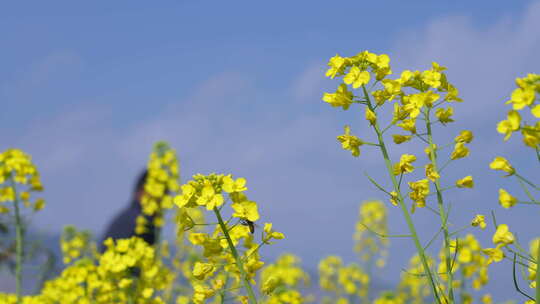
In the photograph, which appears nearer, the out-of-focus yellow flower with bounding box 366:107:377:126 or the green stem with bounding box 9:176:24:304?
the out-of-focus yellow flower with bounding box 366:107:377:126

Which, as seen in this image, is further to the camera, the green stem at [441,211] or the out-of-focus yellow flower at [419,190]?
the out-of-focus yellow flower at [419,190]

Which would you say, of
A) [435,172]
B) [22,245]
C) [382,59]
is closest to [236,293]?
[435,172]

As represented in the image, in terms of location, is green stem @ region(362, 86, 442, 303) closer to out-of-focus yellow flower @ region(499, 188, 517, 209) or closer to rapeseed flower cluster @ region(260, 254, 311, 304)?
out-of-focus yellow flower @ region(499, 188, 517, 209)

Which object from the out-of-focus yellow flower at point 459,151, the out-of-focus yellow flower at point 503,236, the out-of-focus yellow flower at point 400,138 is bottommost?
the out-of-focus yellow flower at point 503,236

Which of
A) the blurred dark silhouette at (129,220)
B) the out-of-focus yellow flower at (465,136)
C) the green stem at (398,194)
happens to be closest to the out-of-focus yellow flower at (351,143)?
the green stem at (398,194)

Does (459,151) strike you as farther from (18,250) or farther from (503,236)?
(18,250)

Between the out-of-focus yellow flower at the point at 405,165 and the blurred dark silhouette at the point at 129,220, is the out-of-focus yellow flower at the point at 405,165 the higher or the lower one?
the lower one

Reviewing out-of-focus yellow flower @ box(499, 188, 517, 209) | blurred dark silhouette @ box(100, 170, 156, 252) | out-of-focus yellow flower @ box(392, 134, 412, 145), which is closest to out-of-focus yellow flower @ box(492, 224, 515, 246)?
out-of-focus yellow flower @ box(499, 188, 517, 209)

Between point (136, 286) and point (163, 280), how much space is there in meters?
0.19

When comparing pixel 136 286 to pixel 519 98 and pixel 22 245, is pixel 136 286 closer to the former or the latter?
pixel 22 245

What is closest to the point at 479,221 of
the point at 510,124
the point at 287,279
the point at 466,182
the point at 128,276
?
the point at 466,182

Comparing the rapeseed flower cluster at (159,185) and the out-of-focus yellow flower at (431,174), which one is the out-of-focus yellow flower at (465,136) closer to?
the out-of-focus yellow flower at (431,174)

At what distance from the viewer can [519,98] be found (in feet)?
6.35

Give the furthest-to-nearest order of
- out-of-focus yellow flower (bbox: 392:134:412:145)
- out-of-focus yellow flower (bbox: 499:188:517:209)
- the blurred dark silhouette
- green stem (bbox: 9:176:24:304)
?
the blurred dark silhouette → green stem (bbox: 9:176:24:304) → out-of-focus yellow flower (bbox: 392:134:412:145) → out-of-focus yellow flower (bbox: 499:188:517:209)
